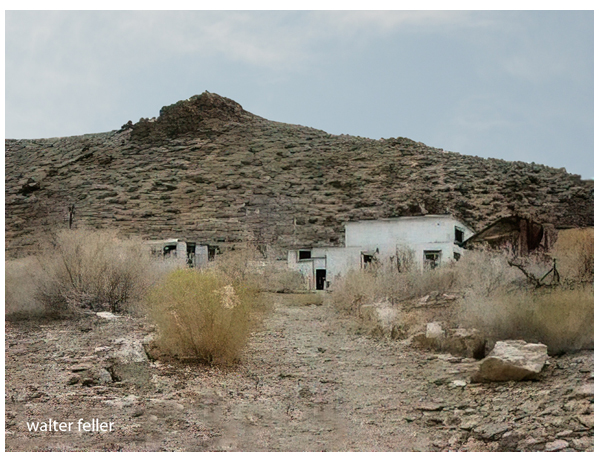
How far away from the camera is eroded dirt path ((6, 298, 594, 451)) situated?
5730 mm

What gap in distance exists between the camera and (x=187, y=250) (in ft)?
77.0

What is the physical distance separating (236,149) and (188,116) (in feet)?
18.8

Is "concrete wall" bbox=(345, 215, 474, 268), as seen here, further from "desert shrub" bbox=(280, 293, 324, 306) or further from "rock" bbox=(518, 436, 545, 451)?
"rock" bbox=(518, 436, 545, 451)

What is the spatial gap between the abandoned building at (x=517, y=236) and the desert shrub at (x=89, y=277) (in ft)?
26.2

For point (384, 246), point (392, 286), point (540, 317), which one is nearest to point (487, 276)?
point (392, 286)

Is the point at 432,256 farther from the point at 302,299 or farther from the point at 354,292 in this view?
the point at 354,292

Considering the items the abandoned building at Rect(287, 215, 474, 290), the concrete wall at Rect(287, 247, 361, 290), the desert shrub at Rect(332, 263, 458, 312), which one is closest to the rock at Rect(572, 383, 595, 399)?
the desert shrub at Rect(332, 263, 458, 312)

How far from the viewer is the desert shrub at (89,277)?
11.7 m

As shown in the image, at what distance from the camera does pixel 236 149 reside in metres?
36.5

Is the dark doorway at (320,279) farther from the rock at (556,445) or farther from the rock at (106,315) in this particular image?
the rock at (556,445)

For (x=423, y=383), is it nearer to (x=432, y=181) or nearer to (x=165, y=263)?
(x=165, y=263)

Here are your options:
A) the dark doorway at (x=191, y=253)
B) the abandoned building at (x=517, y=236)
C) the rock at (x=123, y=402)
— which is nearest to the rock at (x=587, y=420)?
the rock at (x=123, y=402)

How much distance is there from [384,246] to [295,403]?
45.4ft

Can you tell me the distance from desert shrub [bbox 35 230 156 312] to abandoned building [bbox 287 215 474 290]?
8.42 meters
